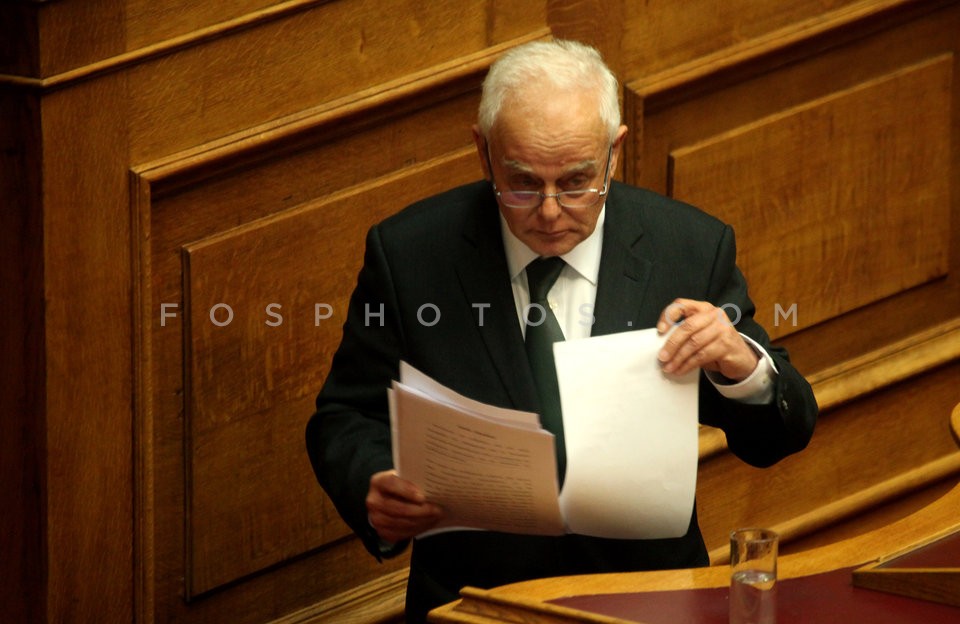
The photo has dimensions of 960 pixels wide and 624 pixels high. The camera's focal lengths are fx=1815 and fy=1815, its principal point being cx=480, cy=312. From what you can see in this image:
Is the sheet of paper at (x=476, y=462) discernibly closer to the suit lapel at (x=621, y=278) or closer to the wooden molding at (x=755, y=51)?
the suit lapel at (x=621, y=278)

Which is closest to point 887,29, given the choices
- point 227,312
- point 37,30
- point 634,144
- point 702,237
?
point 634,144

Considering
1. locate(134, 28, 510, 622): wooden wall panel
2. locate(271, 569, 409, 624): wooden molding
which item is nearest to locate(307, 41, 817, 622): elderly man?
locate(134, 28, 510, 622): wooden wall panel

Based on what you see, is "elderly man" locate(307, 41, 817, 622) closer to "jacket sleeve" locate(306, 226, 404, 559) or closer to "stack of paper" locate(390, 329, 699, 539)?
"jacket sleeve" locate(306, 226, 404, 559)

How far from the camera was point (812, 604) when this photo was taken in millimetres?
2389

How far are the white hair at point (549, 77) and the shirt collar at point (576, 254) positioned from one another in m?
0.18

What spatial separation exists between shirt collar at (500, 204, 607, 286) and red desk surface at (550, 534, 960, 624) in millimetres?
674

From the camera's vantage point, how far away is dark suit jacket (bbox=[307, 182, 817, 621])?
A: 2859mm

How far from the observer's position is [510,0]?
3.72 meters

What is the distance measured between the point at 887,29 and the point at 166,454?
203 cm

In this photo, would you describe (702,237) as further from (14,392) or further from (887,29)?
(887,29)

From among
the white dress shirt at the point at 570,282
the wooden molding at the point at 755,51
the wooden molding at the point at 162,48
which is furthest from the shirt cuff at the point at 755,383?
the wooden molding at the point at 755,51

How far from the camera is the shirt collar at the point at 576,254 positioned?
2.95 metres

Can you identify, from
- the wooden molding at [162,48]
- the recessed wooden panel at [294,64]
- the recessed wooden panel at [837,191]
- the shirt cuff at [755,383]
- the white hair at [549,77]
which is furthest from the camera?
the recessed wooden panel at [837,191]

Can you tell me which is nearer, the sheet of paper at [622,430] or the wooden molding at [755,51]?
the sheet of paper at [622,430]
